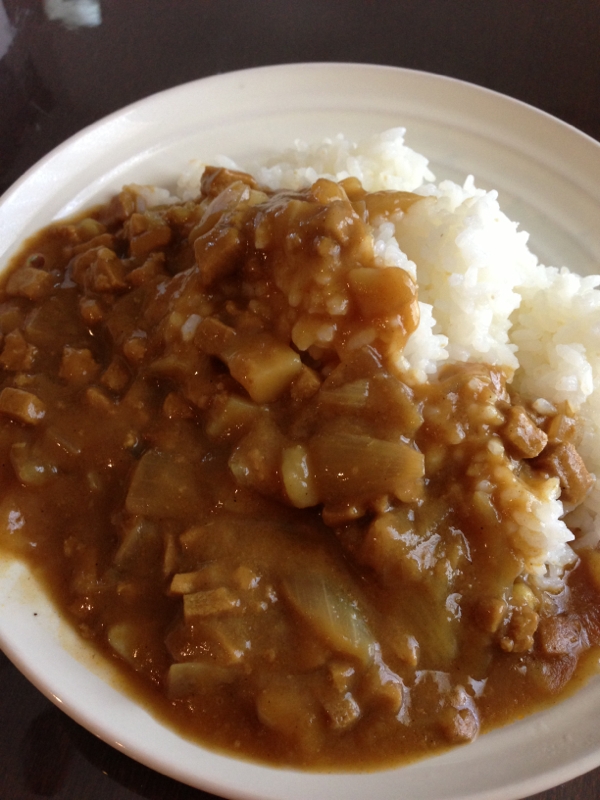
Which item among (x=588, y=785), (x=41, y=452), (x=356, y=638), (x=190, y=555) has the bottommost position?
(x=588, y=785)

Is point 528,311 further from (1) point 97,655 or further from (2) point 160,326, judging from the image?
(1) point 97,655

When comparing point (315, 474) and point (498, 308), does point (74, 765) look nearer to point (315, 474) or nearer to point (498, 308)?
point (315, 474)

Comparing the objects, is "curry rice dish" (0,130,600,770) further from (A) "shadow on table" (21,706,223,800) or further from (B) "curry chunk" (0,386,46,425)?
(A) "shadow on table" (21,706,223,800)

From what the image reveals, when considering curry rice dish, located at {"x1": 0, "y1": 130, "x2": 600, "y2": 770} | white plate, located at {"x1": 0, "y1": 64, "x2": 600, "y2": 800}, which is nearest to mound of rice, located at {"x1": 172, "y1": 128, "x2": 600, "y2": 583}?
curry rice dish, located at {"x1": 0, "y1": 130, "x2": 600, "y2": 770}

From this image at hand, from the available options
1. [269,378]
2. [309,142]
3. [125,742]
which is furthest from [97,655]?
[309,142]

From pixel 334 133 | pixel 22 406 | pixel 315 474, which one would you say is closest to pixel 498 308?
pixel 315 474

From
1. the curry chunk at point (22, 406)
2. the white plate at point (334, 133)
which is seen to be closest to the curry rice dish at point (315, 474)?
the curry chunk at point (22, 406)

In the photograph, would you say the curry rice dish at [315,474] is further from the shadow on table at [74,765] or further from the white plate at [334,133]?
the white plate at [334,133]
